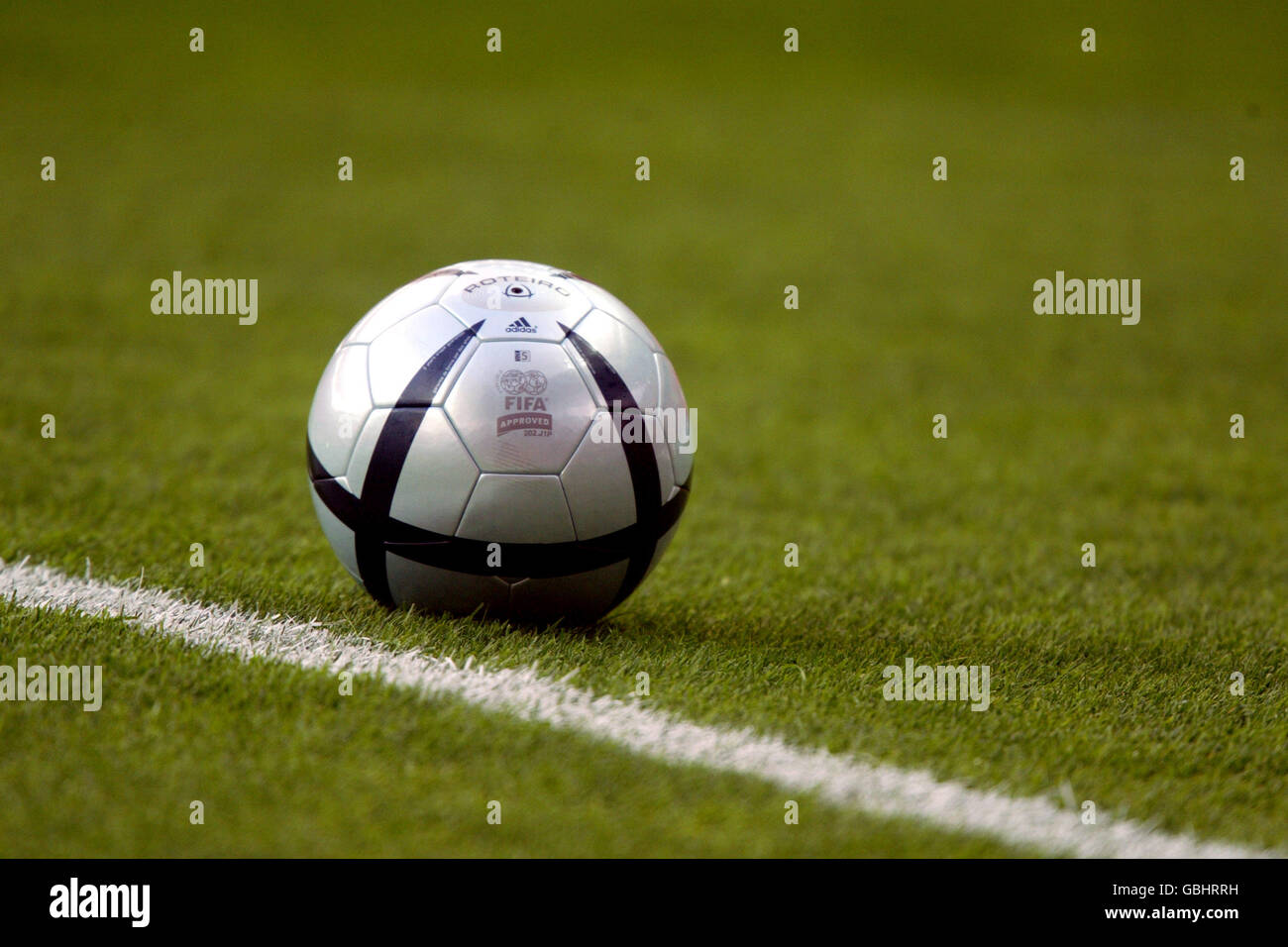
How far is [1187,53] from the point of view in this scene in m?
20.6

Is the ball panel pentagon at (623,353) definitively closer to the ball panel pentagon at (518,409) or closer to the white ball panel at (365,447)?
the ball panel pentagon at (518,409)

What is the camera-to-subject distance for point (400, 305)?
3.61 m

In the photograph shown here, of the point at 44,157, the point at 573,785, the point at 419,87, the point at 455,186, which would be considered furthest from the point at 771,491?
the point at 419,87

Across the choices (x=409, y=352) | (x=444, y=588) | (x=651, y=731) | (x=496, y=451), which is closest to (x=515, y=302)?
(x=409, y=352)

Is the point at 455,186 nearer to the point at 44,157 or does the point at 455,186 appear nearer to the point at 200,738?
the point at 44,157

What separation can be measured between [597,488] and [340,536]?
0.76 m

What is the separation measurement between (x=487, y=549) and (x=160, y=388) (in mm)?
4597

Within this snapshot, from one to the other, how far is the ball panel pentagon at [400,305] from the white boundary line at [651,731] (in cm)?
85

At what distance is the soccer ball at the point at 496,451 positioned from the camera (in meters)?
3.37

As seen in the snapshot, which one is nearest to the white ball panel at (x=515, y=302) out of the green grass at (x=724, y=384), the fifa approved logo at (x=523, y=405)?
the fifa approved logo at (x=523, y=405)

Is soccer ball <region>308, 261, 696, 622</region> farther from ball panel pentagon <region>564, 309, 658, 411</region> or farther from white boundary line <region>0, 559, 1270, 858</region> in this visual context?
white boundary line <region>0, 559, 1270, 858</region>

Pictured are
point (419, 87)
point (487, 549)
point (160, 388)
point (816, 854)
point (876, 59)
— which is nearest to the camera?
point (816, 854)

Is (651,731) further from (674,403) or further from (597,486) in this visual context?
(674,403)

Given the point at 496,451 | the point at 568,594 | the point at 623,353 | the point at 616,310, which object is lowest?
the point at 568,594
